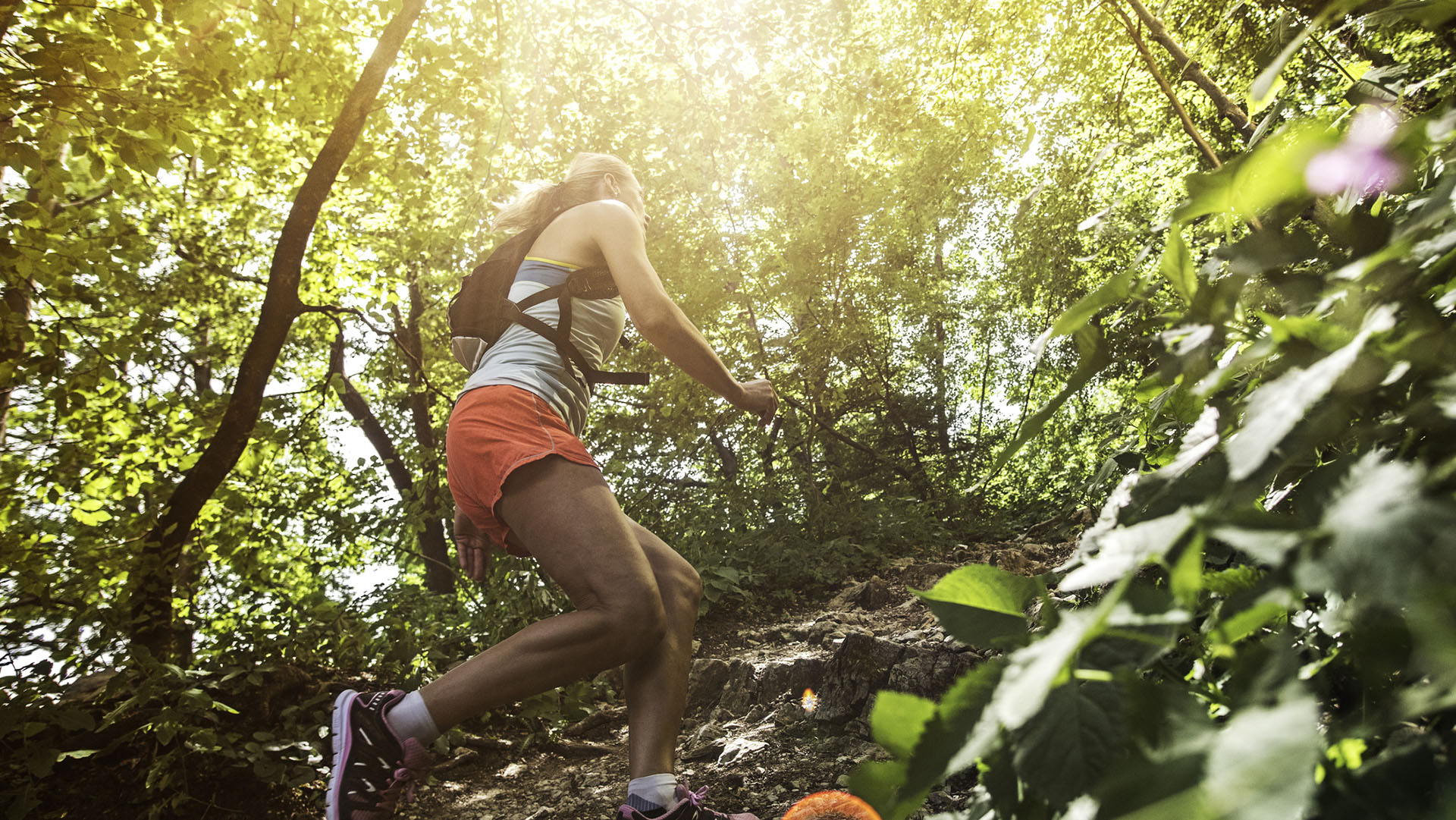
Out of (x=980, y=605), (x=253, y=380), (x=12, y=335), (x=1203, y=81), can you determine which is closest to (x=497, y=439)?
(x=980, y=605)

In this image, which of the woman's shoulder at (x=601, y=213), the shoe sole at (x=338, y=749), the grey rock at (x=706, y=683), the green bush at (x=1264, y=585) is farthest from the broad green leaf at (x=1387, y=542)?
→ the grey rock at (x=706, y=683)

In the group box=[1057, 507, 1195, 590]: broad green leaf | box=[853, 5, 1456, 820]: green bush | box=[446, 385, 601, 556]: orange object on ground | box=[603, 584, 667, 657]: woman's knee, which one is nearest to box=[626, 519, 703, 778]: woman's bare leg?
box=[603, 584, 667, 657]: woman's knee

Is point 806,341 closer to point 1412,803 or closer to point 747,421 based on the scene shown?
point 747,421

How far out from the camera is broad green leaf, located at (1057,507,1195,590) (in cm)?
31

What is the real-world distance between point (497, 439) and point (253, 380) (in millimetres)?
2798

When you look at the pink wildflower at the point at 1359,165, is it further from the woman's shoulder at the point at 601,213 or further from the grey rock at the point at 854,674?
the grey rock at the point at 854,674

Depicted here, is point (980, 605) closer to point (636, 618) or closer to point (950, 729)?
point (950, 729)

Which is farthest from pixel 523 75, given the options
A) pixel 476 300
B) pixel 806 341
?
pixel 476 300

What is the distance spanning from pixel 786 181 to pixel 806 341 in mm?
2236

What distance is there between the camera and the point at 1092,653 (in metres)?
0.40

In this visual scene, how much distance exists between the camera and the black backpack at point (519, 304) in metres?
2.33

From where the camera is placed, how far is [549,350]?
2307 millimetres

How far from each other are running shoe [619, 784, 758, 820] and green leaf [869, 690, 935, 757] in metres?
1.67

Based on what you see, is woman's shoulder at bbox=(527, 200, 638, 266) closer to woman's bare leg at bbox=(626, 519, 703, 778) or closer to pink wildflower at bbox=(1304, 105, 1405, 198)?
woman's bare leg at bbox=(626, 519, 703, 778)
